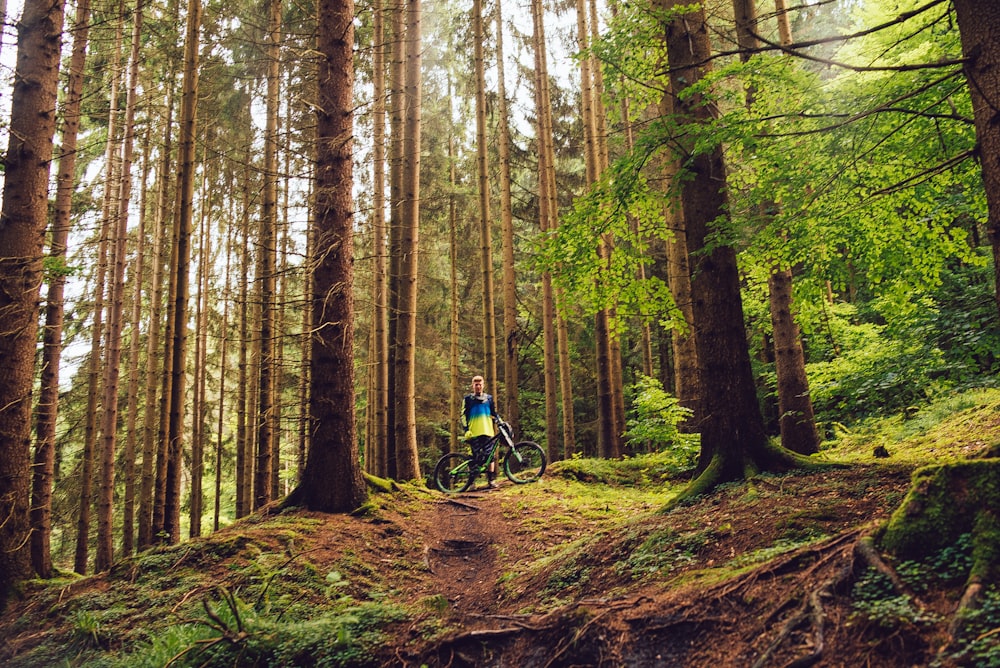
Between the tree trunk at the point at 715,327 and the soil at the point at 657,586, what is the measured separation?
43 centimetres

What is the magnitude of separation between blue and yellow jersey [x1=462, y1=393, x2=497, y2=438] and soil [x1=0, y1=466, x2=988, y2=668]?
310 cm

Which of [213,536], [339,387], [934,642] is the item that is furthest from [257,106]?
[934,642]

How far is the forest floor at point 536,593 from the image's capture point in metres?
2.77

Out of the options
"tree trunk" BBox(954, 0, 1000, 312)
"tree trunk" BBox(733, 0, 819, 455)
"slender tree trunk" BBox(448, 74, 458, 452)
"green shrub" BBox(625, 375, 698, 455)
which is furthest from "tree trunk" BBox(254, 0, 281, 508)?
"tree trunk" BBox(954, 0, 1000, 312)

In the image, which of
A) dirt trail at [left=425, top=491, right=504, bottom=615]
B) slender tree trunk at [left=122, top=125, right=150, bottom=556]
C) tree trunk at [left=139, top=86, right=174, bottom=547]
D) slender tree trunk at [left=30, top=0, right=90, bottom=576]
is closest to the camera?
dirt trail at [left=425, top=491, right=504, bottom=615]

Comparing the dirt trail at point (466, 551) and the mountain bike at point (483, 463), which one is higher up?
the mountain bike at point (483, 463)

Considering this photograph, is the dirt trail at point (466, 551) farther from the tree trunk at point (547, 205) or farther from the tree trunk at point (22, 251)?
the tree trunk at point (547, 205)

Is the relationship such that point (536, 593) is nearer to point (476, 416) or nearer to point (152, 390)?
point (476, 416)

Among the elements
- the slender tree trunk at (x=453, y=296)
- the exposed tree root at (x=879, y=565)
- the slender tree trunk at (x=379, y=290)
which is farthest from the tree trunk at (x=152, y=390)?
the exposed tree root at (x=879, y=565)

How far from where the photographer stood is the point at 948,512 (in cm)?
278

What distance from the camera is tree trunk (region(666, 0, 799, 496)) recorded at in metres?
5.86

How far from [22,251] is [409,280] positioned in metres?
6.05

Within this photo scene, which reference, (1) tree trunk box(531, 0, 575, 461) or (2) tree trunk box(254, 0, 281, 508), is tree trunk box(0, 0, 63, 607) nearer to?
(2) tree trunk box(254, 0, 281, 508)

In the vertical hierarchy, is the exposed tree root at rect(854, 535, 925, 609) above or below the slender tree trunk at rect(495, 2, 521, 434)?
below
